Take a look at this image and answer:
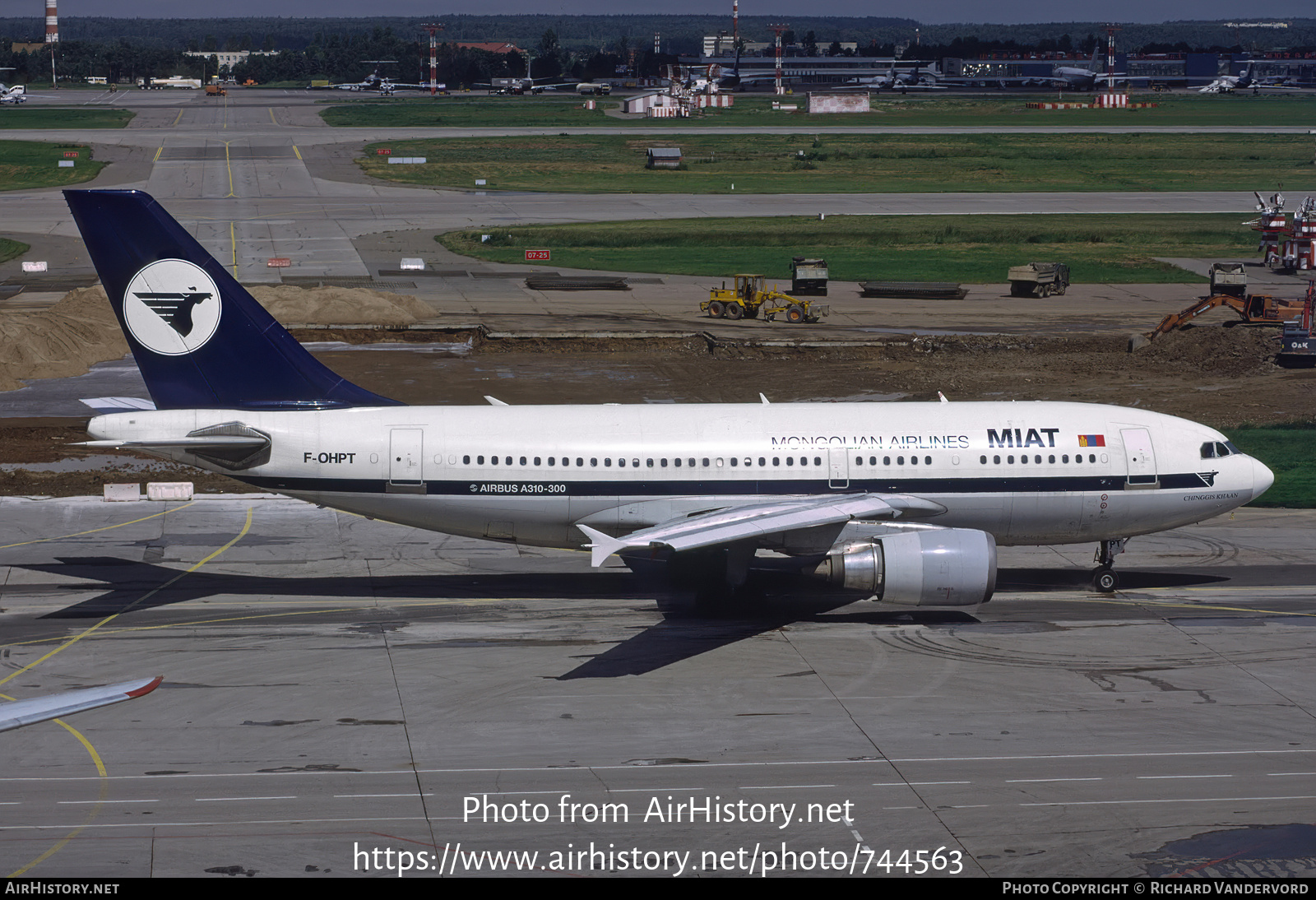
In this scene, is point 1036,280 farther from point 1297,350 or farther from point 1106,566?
point 1106,566

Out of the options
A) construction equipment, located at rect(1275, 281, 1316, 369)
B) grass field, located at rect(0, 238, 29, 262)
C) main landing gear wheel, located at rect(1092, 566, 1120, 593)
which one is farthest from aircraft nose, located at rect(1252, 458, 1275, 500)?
grass field, located at rect(0, 238, 29, 262)

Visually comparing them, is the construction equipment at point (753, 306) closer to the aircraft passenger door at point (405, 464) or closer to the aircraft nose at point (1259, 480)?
the aircraft nose at point (1259, 480)

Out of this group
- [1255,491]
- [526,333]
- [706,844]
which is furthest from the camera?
[526,333]

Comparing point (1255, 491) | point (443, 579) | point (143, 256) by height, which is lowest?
point (443, 579)

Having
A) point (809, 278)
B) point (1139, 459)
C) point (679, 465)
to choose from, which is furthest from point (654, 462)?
point (809, 278)

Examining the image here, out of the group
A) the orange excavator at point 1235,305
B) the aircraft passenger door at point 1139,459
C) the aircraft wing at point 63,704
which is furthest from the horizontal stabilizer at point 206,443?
the orange excavator at point 1235,305

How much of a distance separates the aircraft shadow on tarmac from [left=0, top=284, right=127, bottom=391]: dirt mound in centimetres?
2597

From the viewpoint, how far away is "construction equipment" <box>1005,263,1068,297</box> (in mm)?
80562

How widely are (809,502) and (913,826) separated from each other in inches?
461

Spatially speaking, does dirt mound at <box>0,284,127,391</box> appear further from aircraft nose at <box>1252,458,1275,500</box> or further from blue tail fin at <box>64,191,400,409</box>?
aircraft nose at <box>1252,458,1275,500</box>

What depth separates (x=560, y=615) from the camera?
34312 millimetres

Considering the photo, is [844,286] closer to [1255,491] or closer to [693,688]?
[1255,491]

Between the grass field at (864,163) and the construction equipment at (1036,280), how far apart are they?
4913cm

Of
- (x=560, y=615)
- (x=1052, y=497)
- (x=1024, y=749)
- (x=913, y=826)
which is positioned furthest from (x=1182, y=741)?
(x=560, y=615)
